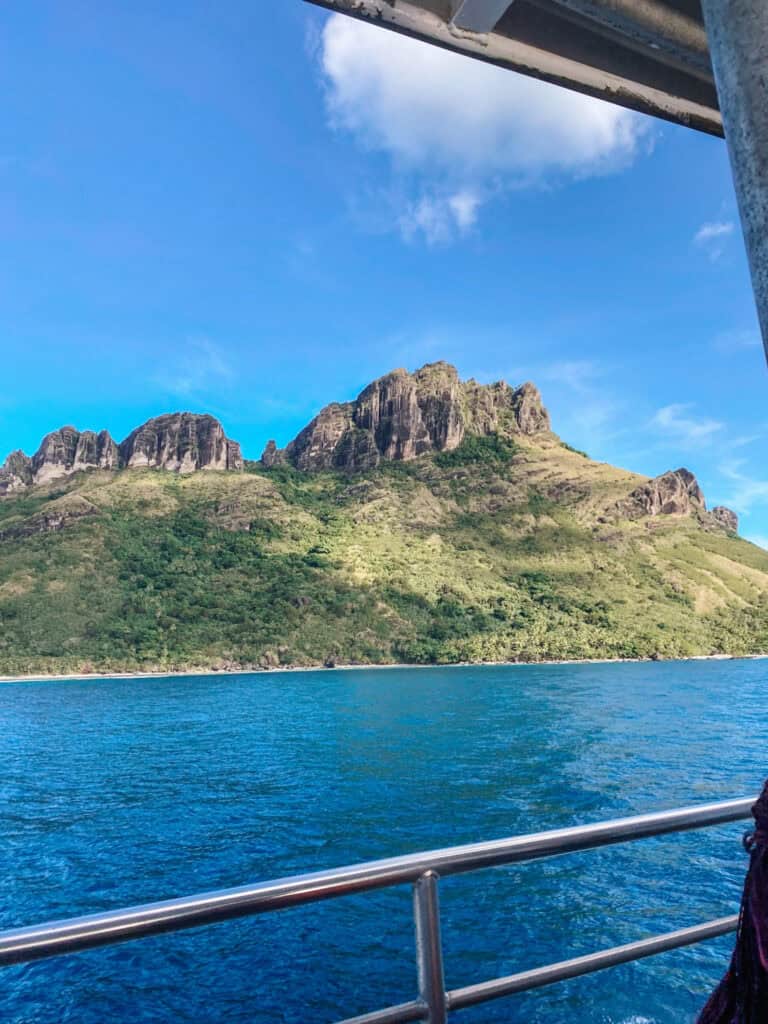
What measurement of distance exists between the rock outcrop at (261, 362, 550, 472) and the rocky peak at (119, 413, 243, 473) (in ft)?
41.0

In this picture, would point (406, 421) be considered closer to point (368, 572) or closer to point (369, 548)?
point (369, 548)

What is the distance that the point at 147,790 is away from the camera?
915 inches

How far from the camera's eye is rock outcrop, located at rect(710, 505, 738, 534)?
142 meters

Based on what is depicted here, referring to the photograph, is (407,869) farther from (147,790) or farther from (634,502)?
(634,502)

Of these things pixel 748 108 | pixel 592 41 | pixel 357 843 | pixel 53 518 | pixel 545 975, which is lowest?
pixel 357 843

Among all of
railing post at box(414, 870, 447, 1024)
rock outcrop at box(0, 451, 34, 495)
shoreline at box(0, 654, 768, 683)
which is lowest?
shoreline at box(0, 654, 768, 683)

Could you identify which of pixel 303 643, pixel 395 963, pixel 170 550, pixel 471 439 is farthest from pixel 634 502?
pixel 395 963

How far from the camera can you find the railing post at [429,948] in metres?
1.24

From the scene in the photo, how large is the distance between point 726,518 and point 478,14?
168 metres

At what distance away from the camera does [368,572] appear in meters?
102

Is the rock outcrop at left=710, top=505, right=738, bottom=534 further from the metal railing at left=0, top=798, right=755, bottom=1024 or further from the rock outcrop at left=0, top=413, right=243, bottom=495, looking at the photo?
the metal railing at left=0, top=798, right=755, bottom=1024

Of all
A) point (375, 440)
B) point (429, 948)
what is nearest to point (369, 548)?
point (375, 440)

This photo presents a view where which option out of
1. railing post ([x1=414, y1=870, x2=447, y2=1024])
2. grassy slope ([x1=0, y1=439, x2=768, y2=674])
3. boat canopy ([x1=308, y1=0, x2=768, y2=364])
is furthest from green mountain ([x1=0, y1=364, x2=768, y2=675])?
railing post ([x1=414, y1=870, x2=447, y2=1024])

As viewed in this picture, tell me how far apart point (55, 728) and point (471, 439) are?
12096 cm
